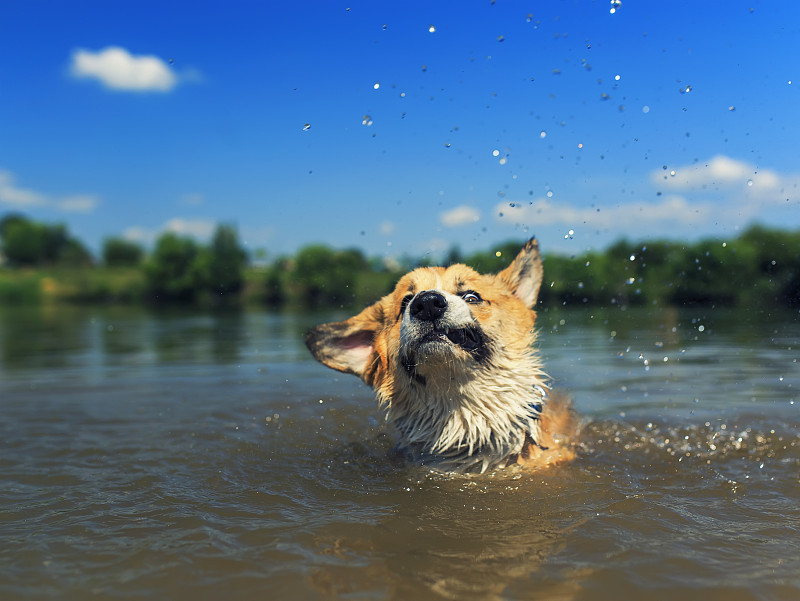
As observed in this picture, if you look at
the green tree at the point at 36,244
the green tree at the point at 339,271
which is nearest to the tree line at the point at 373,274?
the green tree at the point at 339,271

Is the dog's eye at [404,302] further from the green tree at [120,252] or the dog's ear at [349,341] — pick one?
the green tree at [120,252]

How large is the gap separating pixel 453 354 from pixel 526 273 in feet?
4.71

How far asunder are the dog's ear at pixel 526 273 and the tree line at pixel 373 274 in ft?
0.81

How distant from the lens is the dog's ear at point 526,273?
5645 mm

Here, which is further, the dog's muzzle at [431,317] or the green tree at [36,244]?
the green tree at [36,244]

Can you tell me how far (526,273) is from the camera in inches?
224

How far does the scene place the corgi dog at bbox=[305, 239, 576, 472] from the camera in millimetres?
4953

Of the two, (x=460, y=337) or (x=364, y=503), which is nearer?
(x=364, y=503)

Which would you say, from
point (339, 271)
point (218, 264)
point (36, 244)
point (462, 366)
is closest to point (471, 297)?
point (462, 366)

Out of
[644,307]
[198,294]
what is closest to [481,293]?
[644,307]

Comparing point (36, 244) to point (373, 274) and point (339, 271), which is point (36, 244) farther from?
point (373, 274)

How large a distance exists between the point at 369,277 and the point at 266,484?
273cm

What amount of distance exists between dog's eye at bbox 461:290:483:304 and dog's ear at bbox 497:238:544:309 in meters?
0.56

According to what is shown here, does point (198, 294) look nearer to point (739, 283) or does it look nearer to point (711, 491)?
point (739, 283)
